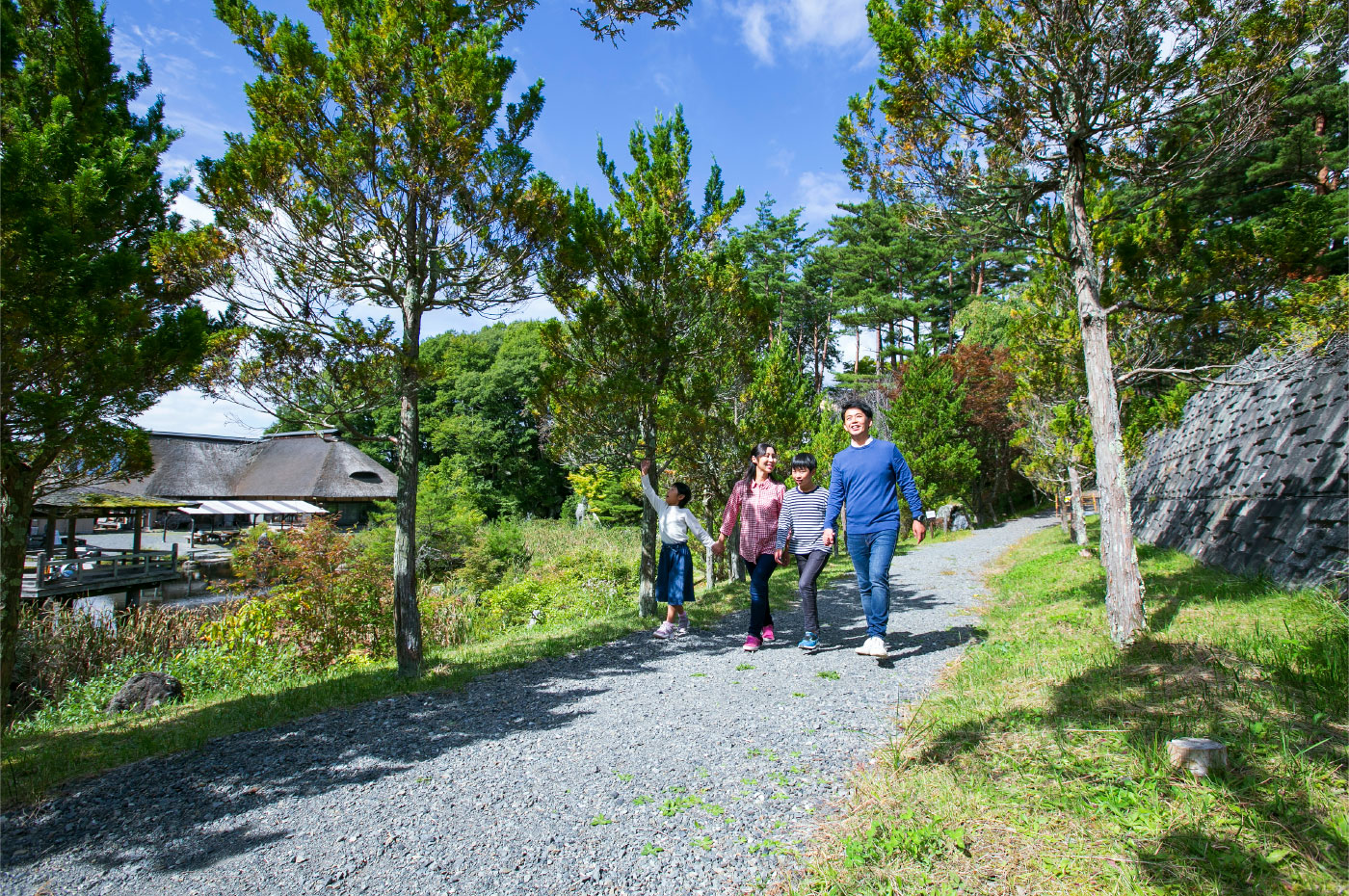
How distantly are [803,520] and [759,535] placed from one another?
44cm

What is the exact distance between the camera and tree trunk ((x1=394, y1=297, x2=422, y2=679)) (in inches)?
203

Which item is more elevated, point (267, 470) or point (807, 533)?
point (267, 470)

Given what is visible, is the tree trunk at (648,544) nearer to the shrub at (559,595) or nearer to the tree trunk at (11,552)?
the shrub at (559,595)

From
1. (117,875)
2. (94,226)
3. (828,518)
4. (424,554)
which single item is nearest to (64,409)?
(94,226)

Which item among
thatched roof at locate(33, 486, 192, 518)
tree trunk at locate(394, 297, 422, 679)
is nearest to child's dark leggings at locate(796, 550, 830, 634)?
tree trunk at locate(394, 297, 422, 679)

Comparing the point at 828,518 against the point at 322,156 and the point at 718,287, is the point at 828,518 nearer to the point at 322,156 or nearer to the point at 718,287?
the point at 718,287

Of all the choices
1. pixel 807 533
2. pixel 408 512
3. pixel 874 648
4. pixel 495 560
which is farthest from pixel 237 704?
pixel 495 560

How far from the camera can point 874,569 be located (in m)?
4.88

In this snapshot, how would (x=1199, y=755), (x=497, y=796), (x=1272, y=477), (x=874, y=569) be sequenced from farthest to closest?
(x=1272, y=477) → (x=874, y=569) → (x=497, y=796) → (x=1199, y=755)

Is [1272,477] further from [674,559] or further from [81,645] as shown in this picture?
[81,645]

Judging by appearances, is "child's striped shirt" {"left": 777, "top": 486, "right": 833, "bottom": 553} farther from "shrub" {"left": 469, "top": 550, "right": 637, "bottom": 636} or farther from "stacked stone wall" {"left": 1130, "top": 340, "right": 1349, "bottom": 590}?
"shrub" {"left": 469, "top": 550, "right": 637, "bottom": 636}

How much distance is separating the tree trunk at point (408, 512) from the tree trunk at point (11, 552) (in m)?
2.42

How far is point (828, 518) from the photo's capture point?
5.18 meters

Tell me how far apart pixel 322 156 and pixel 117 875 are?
446 centimetres
